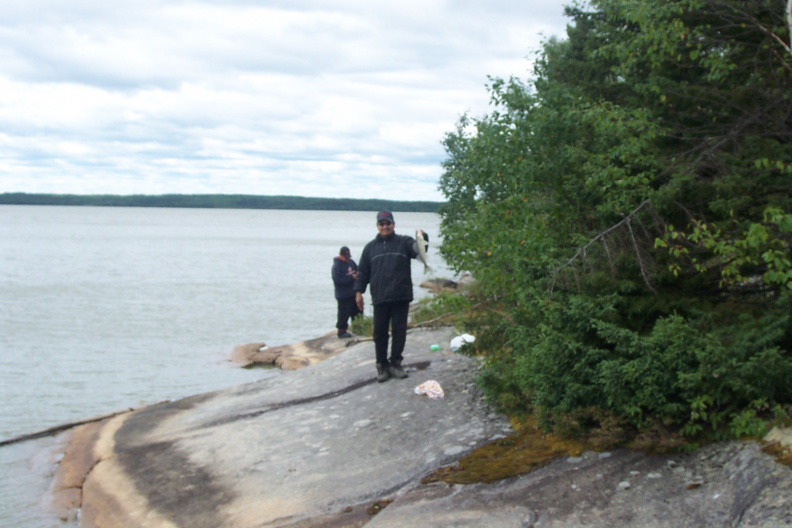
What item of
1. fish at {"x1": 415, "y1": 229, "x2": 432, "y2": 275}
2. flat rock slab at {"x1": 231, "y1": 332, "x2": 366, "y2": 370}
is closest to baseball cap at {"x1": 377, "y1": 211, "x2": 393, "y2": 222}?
fish at {"x1": 415, "y1": 229, "x2": 432, "y2": 275}

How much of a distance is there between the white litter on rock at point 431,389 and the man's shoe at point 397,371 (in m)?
0.73

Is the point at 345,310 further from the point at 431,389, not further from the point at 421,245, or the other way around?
the point at 431,389

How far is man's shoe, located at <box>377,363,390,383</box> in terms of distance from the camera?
927 cm

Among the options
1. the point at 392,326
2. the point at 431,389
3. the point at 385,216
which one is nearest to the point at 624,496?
the point at 431,389

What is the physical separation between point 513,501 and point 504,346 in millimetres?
3031

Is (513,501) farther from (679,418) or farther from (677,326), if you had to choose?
(677,326)

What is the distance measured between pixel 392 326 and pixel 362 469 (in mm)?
2446

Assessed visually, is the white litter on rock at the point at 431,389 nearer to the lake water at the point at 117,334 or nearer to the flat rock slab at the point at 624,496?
the flat rock slab at the point at 624,496

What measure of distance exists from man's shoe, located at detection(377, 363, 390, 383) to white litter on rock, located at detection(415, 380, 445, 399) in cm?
84

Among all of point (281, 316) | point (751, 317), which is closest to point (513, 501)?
point (751, 317)

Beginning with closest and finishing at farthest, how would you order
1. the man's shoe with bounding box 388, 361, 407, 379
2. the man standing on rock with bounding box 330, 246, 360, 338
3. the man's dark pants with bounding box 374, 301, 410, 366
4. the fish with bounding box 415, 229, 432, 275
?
the fish with bounding box 415, 229, 432, 275 → the man's dark pants with bounding box 374, 301, 410, 366 → the man's shoe with bounding box 388, 361, 407, 379 → the man standing on rock with bounding box 330, 246, 360, 338

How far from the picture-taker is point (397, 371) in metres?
9.29

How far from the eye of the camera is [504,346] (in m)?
8.14

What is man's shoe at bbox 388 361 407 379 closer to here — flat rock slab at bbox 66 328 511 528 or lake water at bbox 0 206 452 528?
flat rock slab at bbox 66 328 511 528
